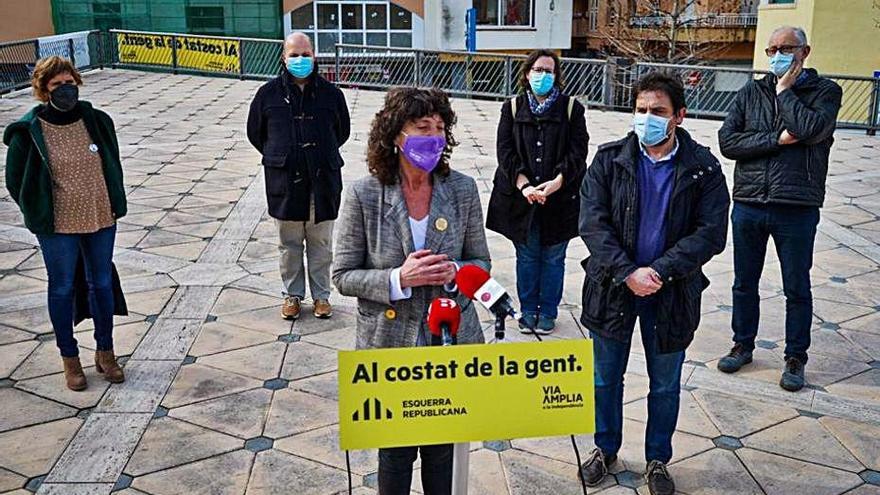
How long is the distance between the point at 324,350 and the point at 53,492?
1.73 m

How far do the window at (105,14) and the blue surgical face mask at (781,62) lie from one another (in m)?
28.2

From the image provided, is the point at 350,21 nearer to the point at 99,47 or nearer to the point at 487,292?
the point at 99,47

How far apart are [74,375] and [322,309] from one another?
1.53 m

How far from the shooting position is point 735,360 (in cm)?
463

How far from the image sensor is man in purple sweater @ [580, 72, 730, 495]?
3174 millimetres

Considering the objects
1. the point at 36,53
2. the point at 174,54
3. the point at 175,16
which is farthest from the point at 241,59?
the point at 175,16

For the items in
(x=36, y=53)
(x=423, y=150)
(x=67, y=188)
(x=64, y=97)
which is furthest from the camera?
(x=36, y=53)

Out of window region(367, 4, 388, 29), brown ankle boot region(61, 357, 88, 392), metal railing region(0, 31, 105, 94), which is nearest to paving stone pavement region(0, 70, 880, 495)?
brown ankle boot region(61, 357, 88, 392)

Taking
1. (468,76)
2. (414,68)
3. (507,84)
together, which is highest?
(414,68)

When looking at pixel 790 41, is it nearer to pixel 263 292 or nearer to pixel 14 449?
pixel 263 292

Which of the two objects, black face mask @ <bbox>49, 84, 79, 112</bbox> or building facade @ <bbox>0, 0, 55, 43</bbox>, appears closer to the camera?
black face mask @ <bbox>49, 84, 79, 112</bbox>

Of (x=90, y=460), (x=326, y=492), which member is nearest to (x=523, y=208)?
(x=326, y=492)

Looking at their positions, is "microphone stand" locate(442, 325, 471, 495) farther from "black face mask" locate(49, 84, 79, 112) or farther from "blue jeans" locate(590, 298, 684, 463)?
"black face mask" locate(49, 84, 79, 112)

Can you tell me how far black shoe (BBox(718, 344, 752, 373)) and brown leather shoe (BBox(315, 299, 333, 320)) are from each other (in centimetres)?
234
